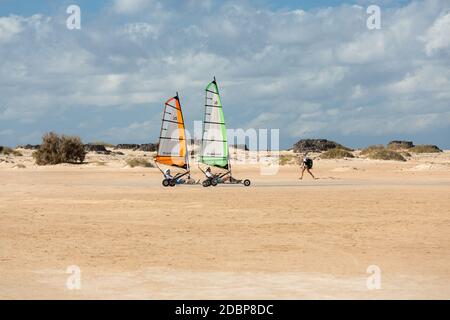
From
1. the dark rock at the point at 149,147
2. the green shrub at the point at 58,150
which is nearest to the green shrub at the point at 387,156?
the green shrub at the point at 58,150

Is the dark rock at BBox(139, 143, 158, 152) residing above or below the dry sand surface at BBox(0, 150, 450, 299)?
above

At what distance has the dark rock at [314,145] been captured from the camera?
84.3 meters

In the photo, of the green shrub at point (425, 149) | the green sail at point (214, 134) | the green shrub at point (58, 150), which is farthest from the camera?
the green shrub at point (425, 149)

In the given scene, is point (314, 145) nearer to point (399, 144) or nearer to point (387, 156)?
point (399, 144)

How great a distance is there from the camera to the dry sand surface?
9.12 m

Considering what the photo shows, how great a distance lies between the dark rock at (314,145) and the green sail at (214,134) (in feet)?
173

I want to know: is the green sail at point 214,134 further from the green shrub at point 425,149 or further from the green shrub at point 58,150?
the green shrub at point 425,149

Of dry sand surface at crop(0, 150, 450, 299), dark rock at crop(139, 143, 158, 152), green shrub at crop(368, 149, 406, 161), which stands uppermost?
dark rock at crop(139, 143, 158, 152)

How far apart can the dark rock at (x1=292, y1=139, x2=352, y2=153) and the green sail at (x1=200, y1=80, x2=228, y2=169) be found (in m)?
52.6

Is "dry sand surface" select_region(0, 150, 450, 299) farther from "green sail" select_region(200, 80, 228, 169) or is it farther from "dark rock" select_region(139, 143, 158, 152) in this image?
"dark rock" select_region(139, 143, 158, 152)

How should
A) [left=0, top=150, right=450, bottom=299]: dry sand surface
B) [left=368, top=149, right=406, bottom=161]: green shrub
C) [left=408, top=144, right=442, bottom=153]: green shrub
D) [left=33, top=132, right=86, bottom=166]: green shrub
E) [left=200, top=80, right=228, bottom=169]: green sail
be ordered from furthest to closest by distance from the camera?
[left=408, top=144, right=442, bottom=153]: green shrub
[left=368, top=149, right=406, bottom=161]: green shrub
[left=33, top=132, right=86, bottom=166]: green shrub
[left=200, top=80, right=228, bottom=169]: green sail
[left=0, top=150, right=450, bottom=299]: dry sand surface

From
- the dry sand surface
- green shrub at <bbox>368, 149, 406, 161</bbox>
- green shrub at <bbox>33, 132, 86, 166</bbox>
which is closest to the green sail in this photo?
the dry sand surface

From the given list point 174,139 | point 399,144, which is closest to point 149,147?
point 399,144
